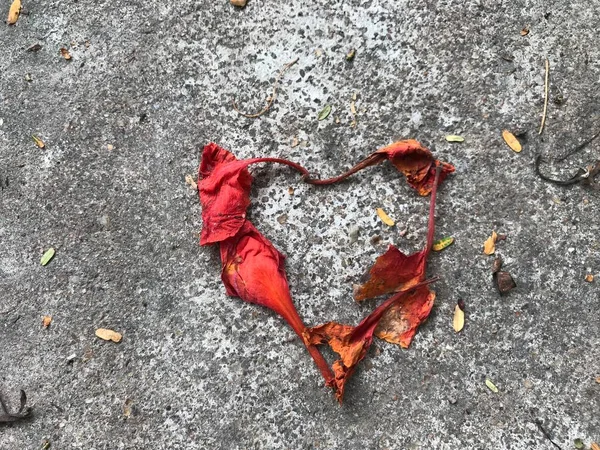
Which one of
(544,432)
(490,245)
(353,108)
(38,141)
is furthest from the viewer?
(38,141)

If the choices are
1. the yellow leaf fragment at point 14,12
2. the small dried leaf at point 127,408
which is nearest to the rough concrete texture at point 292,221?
the small dried leaf at point 127,408

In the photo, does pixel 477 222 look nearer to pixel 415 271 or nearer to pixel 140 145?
pixel 415 271

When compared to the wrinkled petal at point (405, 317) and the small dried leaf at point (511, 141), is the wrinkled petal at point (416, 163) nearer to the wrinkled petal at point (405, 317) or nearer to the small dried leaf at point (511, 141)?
the small dried leaf at point (511, 141)

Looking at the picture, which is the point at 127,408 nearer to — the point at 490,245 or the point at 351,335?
the point at 351,335

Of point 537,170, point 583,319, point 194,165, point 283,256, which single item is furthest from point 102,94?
point 583,319

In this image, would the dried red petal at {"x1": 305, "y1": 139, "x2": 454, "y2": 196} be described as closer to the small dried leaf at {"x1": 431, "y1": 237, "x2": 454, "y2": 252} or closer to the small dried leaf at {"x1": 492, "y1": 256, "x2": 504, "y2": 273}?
the small dried leaf at {"x1": 431, "y1": 237, "x2": 454, "y2": 252}

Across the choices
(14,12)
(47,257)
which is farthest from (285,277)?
(14,12)
